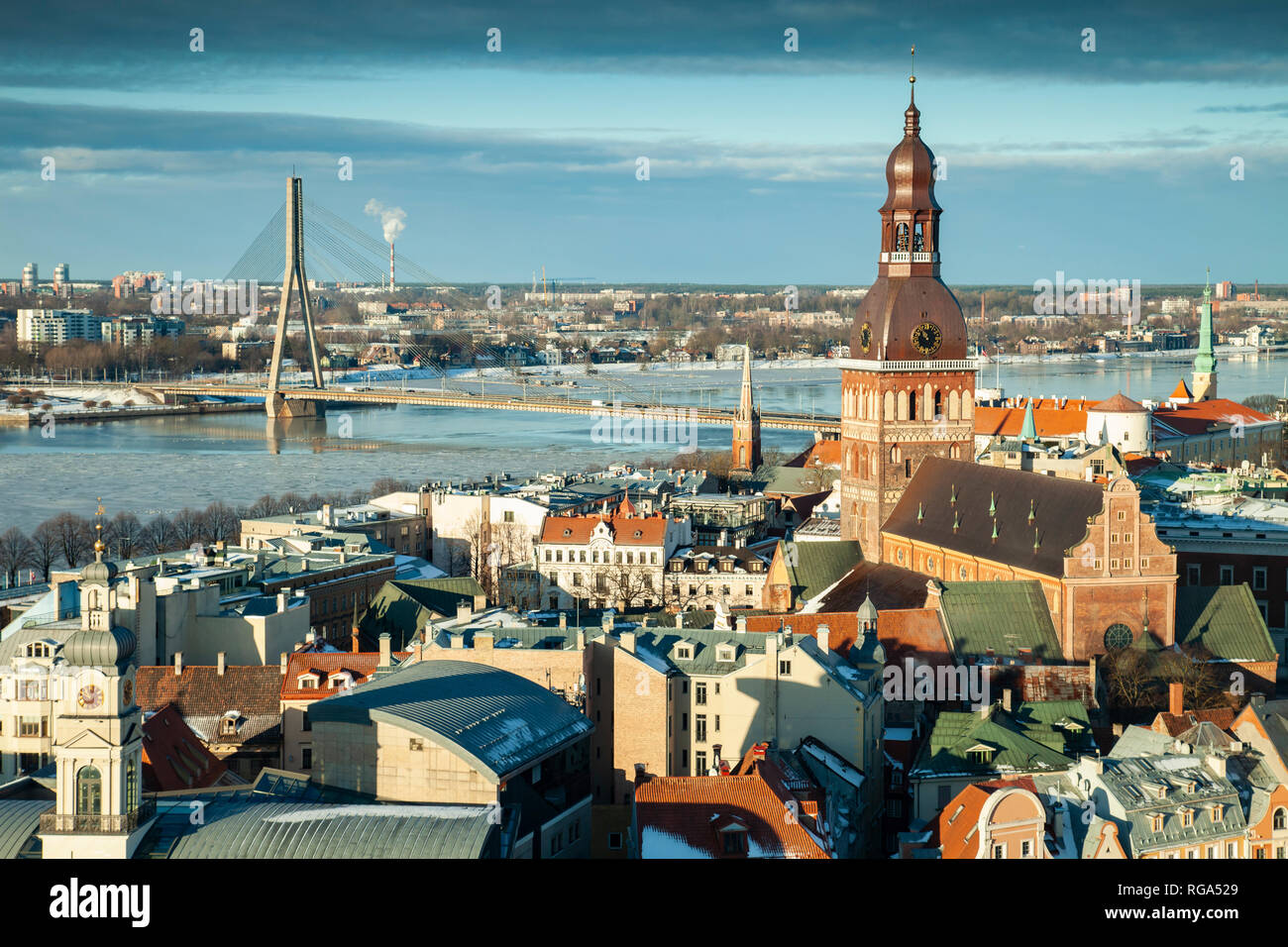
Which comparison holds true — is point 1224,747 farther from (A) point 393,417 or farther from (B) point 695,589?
(A) point 393,417

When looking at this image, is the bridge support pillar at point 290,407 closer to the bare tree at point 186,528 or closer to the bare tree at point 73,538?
the bare tree at point 186,528

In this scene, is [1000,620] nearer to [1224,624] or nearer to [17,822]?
[1224,624]

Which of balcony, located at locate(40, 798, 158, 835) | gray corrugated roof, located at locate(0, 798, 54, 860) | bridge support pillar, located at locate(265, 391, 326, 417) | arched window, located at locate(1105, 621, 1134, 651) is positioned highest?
bridge support pillar, located at locate(265, 391, 326, 417)

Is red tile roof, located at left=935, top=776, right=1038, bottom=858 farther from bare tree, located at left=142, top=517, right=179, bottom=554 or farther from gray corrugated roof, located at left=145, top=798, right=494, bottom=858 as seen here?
bare tree, located at left=142, top=517, right=179, bottom=554

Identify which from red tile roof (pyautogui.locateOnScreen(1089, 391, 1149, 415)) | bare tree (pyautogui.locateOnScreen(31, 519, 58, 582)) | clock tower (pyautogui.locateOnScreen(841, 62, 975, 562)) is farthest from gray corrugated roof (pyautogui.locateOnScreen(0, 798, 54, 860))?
red tile roof (pyautogui.locateOnScreen(1089, 391, 1149, 415))
